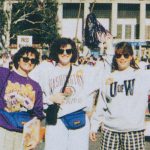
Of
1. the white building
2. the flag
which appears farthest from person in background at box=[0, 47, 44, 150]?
the white building

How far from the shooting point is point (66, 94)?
601 cm

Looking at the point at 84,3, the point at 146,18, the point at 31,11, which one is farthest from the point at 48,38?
the point at 146,18

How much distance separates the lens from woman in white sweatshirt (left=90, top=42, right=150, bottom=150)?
5715 mm

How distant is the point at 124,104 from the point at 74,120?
56 cm

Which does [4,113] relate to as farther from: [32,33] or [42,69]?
[32,33]

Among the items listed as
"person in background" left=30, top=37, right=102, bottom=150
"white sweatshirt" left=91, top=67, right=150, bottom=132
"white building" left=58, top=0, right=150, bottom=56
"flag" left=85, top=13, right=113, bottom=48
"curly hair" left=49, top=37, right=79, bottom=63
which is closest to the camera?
"white sweatshirt" left=91, top=67, right=150, bottom=132

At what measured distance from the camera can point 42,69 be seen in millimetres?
Answer: 6281

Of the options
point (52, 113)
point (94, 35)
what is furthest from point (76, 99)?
point (94, 35)

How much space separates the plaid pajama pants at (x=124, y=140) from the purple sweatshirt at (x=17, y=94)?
2.23 feet

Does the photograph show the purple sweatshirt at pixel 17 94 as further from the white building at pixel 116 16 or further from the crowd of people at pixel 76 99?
the white building at pixel 116 16

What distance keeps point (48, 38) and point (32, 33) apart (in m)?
2.23

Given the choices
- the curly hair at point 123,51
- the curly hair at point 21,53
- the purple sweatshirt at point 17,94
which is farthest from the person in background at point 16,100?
the curly hair at point 123,51

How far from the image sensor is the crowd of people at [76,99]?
5.73 m

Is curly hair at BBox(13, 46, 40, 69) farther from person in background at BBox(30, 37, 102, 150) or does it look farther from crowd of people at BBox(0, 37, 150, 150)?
person in background at BBox(30, 37, 102, 150)
